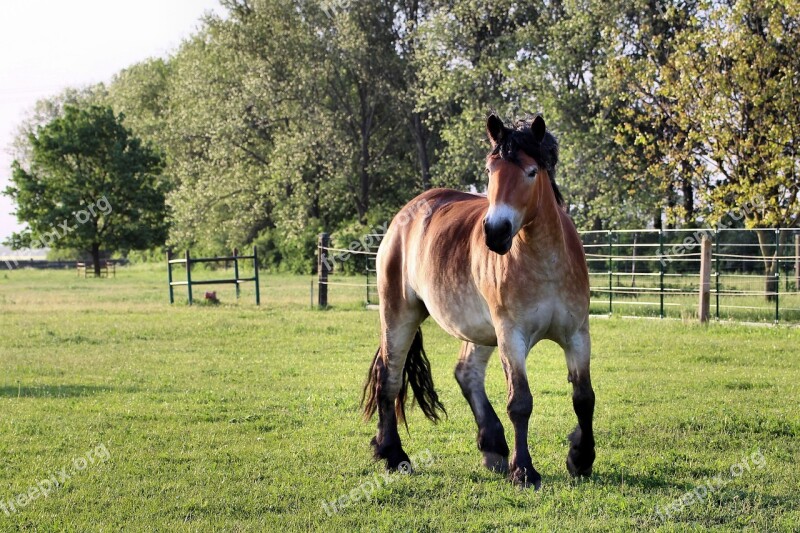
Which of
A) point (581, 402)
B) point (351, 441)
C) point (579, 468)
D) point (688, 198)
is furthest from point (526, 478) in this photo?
point (688, 198)

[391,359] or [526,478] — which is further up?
[391,359]

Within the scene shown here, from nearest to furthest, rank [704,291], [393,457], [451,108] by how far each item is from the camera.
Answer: [393,457]
[704,291]
[451,108]

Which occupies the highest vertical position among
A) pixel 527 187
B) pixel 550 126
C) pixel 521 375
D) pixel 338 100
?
pixel 338 100

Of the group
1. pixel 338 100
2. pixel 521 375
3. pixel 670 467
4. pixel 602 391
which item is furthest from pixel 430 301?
pixel 338 100

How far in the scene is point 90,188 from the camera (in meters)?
47.4

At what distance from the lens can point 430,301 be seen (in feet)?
20.5

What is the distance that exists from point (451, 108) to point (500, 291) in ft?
100

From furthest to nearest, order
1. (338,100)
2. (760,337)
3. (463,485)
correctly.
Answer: (338,100) → (760,337) → (463,485)

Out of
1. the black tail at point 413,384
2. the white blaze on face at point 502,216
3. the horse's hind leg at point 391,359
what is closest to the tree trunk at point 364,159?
the black tail at point 413,384

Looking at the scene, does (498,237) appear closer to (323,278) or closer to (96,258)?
(323,278)

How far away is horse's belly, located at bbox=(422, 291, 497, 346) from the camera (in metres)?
5.87

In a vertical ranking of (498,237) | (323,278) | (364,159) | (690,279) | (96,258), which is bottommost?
(690,279)

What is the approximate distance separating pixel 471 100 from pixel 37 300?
54.9 feet

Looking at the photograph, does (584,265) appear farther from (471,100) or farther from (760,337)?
(471,100)
